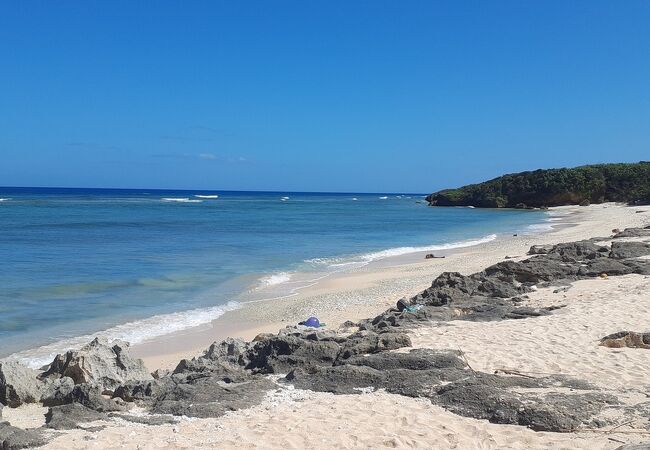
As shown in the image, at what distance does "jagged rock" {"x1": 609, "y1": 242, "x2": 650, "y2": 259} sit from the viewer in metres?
15.7

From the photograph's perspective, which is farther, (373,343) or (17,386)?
(373,343)

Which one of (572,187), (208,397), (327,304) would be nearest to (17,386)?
(208,397)

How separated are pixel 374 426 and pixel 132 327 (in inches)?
278

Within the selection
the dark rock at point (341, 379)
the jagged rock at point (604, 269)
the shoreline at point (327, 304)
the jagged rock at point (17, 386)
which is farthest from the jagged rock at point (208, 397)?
the jagged rock at point (604, 269)

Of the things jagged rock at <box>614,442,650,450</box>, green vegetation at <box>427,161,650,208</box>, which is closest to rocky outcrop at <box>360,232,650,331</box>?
jagged rock at <box>614,442,650,450</box>

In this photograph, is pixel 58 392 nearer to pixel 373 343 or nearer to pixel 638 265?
pixel 373 343

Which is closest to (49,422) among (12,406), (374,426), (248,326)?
(12,406)

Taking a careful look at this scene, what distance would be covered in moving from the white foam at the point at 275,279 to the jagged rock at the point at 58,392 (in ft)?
31.1

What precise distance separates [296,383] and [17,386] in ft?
10.5

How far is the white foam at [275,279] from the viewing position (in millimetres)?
16523

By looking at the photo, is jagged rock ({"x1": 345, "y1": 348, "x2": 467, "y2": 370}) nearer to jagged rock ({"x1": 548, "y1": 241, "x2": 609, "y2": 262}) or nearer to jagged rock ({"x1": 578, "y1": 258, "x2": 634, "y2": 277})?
jagged rock ({"x1": 578, "y1": 258, "x2": 634, "y2": 277})

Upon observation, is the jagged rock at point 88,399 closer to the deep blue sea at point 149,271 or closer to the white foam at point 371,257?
the deep blue sea at point 149,271

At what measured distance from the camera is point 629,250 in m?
16.3

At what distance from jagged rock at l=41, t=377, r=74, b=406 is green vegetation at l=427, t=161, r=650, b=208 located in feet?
230
